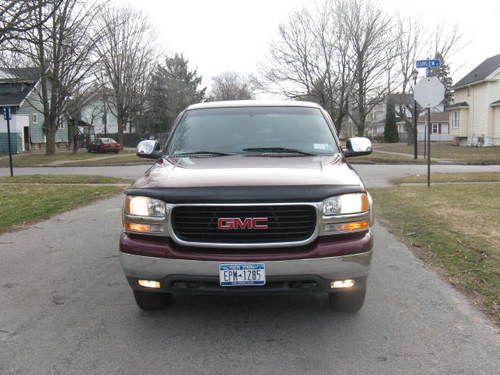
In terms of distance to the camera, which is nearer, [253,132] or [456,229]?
[253,132]

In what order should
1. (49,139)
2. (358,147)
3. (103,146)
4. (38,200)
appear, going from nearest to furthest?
(358,147)
(38,200)
(49,139)
(103,146)

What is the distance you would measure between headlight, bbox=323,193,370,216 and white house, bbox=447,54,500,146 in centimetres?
3982

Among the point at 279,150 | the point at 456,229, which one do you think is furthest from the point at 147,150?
the point at 456,229

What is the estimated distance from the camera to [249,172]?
13.0 ft

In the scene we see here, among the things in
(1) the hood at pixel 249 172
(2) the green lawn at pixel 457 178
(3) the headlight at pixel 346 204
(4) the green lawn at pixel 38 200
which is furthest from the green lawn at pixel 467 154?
(3) the headlight at pixel 346 204

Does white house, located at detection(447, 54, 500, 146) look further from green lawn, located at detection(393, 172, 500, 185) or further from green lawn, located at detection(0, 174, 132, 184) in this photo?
green lawn, located at detection(0, 174, 132, 184)

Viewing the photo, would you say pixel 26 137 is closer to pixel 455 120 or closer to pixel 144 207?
pixel 455 120

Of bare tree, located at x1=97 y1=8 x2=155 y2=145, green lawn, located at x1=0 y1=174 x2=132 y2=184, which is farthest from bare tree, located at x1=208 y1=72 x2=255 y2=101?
green lawn, located at x1=0 y1=174 x2=132 y2=184

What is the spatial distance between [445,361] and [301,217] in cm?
136

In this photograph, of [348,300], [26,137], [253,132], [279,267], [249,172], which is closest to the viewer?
[279,267]

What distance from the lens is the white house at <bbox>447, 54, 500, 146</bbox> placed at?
39.8 metres

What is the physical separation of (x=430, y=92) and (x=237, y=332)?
1058cm

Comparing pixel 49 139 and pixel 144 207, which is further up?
pixel 49 139

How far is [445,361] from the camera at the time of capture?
3443 mm
